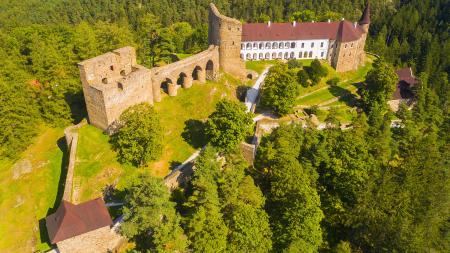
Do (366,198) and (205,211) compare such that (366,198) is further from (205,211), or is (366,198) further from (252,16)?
(252,16)

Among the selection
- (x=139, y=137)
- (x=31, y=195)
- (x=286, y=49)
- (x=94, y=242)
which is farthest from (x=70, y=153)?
(x=286, y=49)

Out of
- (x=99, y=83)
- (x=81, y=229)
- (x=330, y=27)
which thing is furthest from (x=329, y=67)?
(x=81, y=229)

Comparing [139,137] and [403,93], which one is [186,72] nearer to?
[139,137]

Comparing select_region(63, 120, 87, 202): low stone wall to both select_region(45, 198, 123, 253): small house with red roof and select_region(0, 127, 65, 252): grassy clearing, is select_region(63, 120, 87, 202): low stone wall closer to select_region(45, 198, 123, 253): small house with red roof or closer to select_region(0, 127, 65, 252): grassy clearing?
select_region(0, 127, 65, 252): grassy clearing

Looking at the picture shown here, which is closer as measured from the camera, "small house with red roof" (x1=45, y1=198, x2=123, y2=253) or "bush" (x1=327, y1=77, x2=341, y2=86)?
"small house with red roof" (x1=45, y1=198, x2=123, y2=253)

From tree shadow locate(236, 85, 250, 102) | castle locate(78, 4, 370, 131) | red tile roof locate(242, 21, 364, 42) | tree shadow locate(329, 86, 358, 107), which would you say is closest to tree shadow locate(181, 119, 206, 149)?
castle locate(78, 4, 370, 131)

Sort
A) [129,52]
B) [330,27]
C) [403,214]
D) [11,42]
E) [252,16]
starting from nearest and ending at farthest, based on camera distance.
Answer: [403,214]
[129,52]
[11,42]
[330,27]
[252,16]
